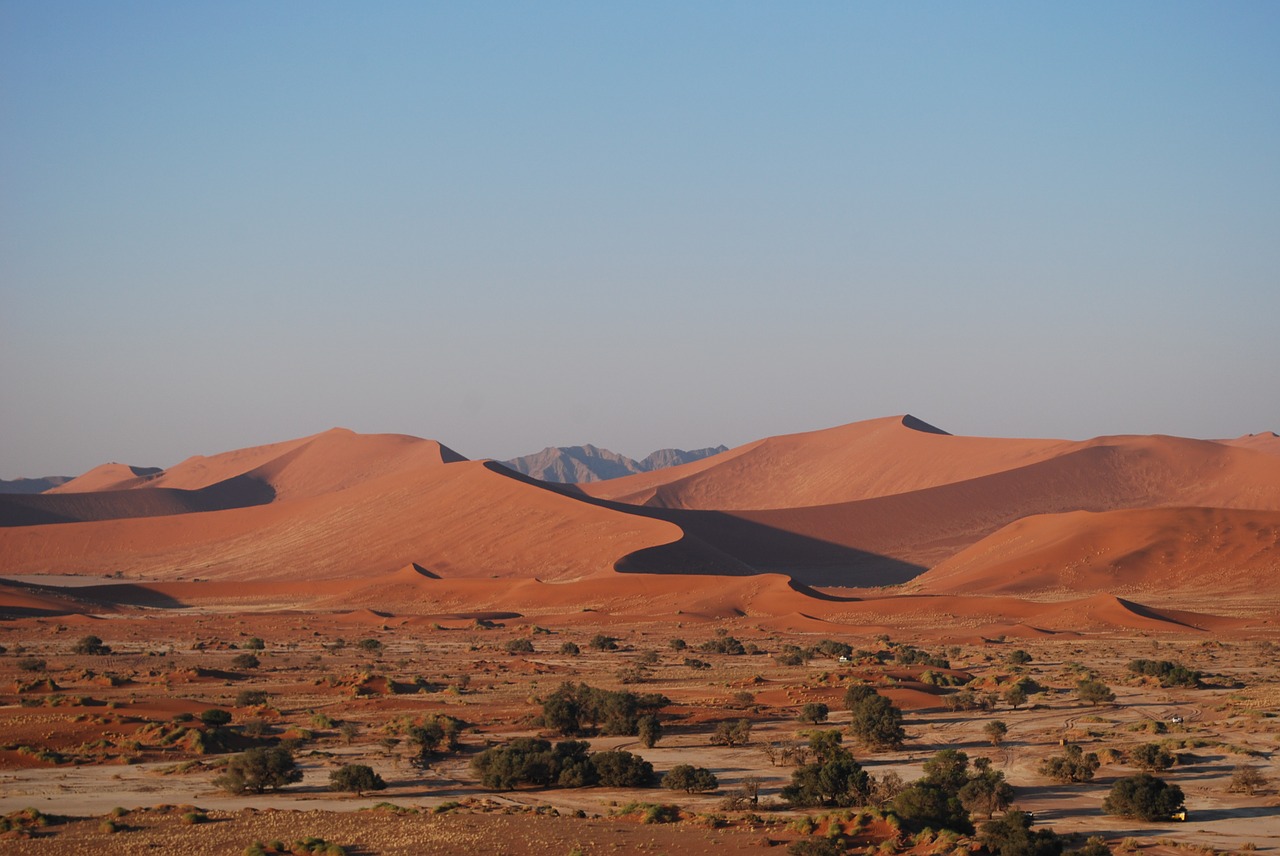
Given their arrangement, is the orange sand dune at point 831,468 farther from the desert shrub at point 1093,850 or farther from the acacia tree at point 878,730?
the desert shrub at point 1093,850

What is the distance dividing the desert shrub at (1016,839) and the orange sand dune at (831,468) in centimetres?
9813

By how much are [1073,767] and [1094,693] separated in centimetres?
1001

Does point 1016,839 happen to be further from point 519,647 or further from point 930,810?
point 519,647

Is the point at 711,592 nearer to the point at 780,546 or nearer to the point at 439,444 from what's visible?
the point at 780,546

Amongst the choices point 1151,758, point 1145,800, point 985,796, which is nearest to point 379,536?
point 1151,758

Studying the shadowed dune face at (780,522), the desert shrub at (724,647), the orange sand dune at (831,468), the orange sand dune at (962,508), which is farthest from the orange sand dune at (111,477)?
the desert shrub at (724,647)

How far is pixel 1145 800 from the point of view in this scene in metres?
16.7

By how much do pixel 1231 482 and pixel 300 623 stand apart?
2914 inches

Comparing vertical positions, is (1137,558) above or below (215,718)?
above

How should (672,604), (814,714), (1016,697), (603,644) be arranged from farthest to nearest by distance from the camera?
(672,604)
(603,644)
(1016,697)
(814,714)

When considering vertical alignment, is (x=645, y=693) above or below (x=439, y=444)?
below

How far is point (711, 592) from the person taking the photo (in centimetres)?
6009

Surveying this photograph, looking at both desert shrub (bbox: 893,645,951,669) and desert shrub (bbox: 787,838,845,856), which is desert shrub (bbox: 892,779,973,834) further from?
desert shrub (bbox: 893,645,951,669)

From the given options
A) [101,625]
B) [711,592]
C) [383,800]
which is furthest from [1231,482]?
[383,800]
